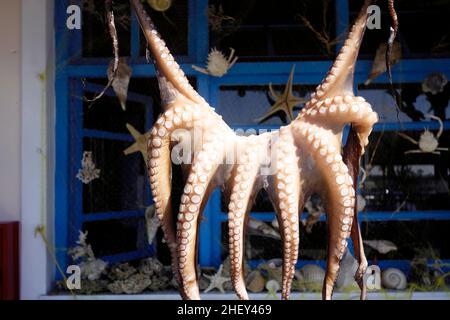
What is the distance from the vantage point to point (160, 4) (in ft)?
8.69

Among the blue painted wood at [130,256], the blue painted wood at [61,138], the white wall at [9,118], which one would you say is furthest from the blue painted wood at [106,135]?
the blue painted wood at [130,256]

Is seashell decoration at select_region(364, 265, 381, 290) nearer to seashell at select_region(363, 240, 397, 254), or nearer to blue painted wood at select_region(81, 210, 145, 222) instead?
seashell at select_region(363, 240, 397, 254)

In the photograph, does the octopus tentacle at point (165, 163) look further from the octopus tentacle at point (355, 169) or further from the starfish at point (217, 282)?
the starfish at point (217, 282)

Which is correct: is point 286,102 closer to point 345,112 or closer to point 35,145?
point 345,112

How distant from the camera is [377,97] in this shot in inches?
107

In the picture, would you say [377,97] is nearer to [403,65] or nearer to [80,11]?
[403,65]

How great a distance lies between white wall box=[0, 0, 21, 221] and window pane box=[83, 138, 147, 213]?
367mm

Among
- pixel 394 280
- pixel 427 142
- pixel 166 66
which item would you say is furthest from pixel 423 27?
pixel 166 66

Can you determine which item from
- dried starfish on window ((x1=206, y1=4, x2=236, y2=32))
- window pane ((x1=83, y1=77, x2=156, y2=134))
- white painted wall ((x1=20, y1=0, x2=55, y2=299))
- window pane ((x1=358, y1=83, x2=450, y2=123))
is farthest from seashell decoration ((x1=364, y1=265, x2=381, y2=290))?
white painted wall ((x1=20, y1=0, x2=55, y2=299))

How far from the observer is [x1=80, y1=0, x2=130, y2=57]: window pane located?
252cm

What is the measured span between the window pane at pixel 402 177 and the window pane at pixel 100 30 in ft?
4.96

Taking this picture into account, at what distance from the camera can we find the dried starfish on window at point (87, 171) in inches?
106

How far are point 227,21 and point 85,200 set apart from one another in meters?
1.31
